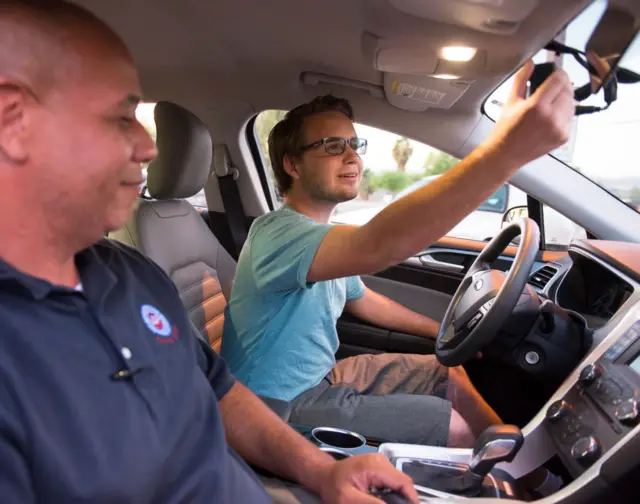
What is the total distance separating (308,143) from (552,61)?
87 centimetres

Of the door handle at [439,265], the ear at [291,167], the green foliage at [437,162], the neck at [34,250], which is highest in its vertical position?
the green foliage at [437,162]

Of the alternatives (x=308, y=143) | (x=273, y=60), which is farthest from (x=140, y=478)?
(x=273, y=60)

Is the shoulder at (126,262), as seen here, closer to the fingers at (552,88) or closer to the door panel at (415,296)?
the fingers at (552,88)

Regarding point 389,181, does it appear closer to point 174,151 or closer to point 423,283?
point 423,283

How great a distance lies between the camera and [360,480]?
3.63 feet

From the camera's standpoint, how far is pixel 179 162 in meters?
2.17

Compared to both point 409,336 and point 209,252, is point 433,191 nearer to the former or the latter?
point 409,336

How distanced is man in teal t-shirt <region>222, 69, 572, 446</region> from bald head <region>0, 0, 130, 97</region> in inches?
28.2

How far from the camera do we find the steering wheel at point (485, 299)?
144 cm

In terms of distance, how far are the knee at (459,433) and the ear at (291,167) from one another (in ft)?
3.05

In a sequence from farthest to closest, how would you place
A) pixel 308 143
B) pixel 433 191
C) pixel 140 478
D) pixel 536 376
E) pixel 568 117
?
pixel 308 143, pixel 536 376, pixel 433 191, pixel 568 117, pixel 140 478

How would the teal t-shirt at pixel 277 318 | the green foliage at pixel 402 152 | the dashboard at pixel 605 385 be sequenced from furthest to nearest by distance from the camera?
the green foliage at pixel 402 152, the teal t-shirt at pixel 277 318, the dashboard at pixel 605 385

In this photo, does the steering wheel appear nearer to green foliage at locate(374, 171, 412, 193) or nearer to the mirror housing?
the mirror housing

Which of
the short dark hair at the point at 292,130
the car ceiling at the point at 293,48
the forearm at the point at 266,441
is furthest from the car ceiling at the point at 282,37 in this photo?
the forearm at the point at 266,441
